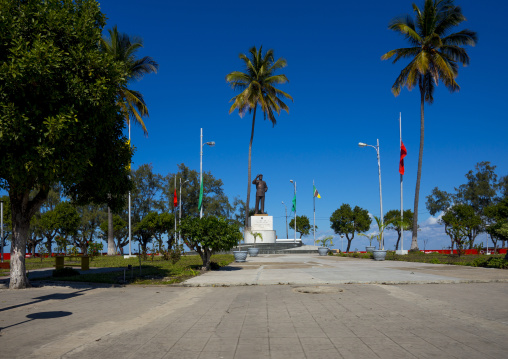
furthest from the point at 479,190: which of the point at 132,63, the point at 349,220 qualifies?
the point at 132,63

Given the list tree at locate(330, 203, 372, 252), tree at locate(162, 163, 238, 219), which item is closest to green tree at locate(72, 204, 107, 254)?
tree at locate(162, 163, 238, 219)

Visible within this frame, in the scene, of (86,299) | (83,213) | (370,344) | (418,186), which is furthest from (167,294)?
(83,213)

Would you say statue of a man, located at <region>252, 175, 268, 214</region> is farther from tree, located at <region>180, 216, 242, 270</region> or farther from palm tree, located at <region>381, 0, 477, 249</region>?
tree, located at <region>180, 216, 242, 270</region>

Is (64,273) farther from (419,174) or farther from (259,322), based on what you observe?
(419,174)

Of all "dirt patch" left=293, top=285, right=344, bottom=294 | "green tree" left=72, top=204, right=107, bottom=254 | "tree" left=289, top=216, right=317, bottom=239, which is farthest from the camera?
"tree" left=289, top=216, right=317, bottom=239

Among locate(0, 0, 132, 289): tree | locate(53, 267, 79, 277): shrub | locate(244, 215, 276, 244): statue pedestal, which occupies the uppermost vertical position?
locate(0, 0, 132, 289): tree

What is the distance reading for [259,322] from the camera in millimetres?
7004

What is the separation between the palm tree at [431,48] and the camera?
32.2 metres

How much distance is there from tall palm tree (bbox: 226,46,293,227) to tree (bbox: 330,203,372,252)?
81.2 feet

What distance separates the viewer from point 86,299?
10.1m

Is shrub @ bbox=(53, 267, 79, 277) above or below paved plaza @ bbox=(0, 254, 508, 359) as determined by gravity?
below

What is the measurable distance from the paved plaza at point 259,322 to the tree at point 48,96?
3283 millimetres

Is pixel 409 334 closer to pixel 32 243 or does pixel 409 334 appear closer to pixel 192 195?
pixel 32 243

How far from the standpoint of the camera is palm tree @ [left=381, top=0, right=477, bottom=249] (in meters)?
32.2
